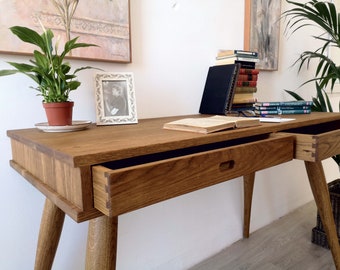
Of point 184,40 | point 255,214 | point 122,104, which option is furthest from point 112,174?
point 255,214

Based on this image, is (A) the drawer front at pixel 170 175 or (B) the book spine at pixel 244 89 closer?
(A) the drawer front at pixel 170 175

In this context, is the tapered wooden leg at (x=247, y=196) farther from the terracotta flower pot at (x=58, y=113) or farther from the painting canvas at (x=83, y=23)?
the terracotta flower pot at (x=58, y=113)

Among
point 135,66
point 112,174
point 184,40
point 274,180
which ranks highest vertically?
point 184,40

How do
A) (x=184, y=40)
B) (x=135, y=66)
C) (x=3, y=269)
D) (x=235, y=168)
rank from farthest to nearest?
(x=184, y=40) < (x=135, y=66) < (x=3, y=269) < (x=235, y=168)

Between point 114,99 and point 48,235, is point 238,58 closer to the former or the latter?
point 114,99

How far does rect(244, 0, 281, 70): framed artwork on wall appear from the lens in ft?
4.63

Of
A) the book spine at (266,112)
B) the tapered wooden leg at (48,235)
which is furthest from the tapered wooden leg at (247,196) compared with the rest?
the tapered wooden leg at (48,235)

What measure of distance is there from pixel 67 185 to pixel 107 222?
103 millimetres

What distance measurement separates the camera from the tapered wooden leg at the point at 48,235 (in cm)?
77

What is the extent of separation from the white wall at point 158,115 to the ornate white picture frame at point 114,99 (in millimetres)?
106

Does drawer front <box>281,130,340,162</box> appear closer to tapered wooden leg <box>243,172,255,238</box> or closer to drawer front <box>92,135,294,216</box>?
drawer front <box>92,135,294,216</box>

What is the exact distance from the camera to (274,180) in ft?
5.78

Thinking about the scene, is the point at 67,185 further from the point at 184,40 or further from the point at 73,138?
the point at 184,40

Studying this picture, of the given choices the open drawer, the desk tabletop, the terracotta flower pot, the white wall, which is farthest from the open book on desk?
the white wall
